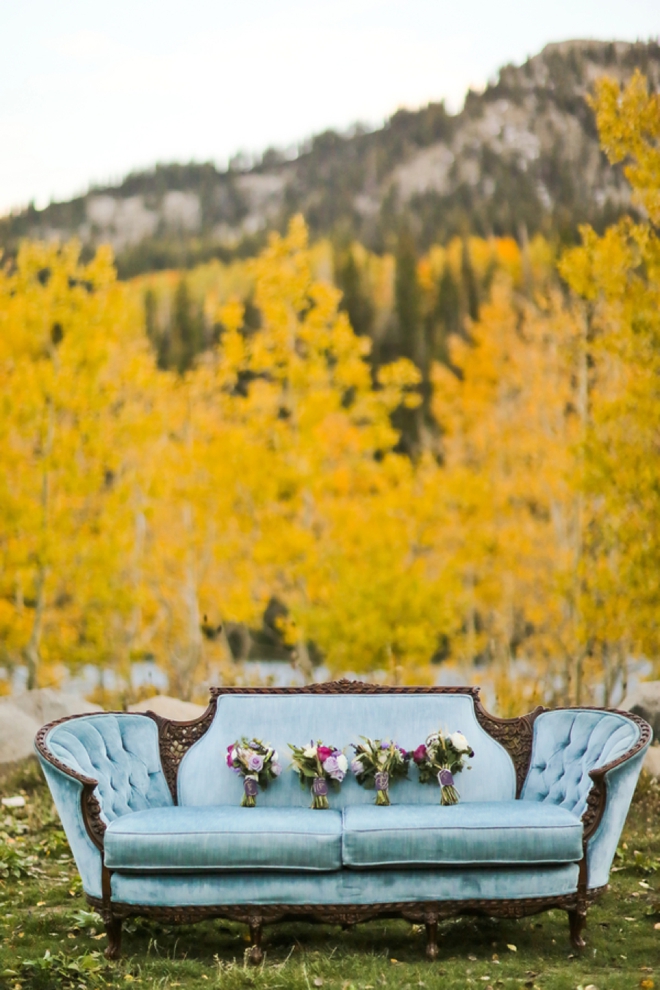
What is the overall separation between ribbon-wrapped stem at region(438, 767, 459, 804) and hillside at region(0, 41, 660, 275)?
398 inches

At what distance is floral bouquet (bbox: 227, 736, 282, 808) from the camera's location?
3.42m

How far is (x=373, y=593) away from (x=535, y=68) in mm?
6918

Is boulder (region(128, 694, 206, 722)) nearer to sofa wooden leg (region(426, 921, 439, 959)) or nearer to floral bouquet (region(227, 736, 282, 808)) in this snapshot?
floral bouquet (region(227, 736, 282, 808))

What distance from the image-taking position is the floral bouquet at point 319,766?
11.0 ft

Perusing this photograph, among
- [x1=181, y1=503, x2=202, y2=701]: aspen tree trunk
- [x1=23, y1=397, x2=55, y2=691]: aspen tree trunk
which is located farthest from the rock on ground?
[x1=181, y1=503, x2=202, y2=701]: aspen tree trunk

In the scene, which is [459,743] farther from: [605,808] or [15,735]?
[15,735]

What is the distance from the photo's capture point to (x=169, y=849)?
9.73ft

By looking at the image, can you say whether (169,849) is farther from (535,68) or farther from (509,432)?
(535,68)

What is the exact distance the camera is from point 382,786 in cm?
341

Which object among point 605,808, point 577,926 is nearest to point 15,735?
point 577,926

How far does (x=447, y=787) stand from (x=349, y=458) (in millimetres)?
8218

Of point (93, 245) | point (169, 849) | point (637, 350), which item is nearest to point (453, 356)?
point (93, 245)

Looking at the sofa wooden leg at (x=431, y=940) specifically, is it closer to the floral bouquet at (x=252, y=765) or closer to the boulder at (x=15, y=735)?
the floral bouquet at (x=252, y=765)

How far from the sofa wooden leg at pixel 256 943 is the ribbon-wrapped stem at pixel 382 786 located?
62 centimetres
